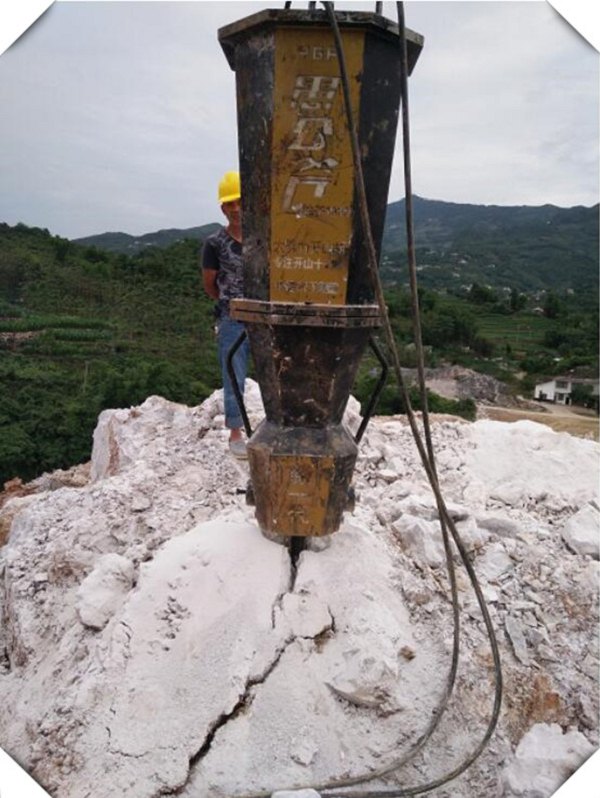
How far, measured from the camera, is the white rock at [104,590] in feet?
7.70

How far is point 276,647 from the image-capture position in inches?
84.2

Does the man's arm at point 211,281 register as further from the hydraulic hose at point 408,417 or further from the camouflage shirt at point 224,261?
the hydraulic hose at point 408,417

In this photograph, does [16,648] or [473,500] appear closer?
[16,648]

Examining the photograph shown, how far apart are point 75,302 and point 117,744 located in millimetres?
29192

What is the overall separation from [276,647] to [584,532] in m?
1.66

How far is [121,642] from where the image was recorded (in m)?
2.20

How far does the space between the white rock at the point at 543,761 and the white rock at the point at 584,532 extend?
3.26 feet

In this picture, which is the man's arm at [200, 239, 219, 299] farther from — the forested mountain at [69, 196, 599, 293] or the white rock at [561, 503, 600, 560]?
the forested mountain at [69, 196, 599, 293]

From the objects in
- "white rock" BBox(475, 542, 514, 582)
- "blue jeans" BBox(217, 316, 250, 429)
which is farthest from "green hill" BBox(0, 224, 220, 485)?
"white rock" BBox(475, 542, 514, 582)

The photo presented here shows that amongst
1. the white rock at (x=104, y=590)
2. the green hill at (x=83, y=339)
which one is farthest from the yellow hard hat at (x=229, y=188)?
the green hill at (x=83, y=339)

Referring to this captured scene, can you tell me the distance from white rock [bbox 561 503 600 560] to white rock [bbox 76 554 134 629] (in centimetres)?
203

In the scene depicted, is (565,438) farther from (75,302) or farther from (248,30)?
(75,302)

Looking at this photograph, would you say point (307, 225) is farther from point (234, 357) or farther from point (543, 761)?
point (543, 761)

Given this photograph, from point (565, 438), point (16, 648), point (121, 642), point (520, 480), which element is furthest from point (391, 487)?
point (16, 648)
